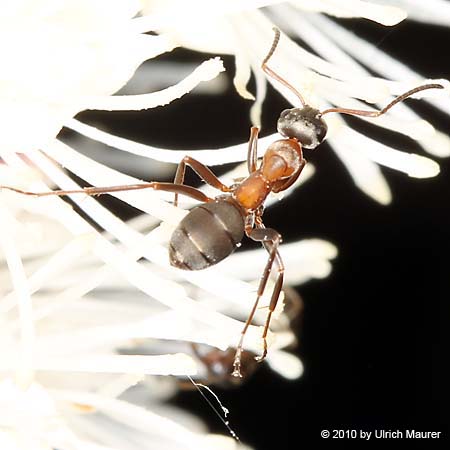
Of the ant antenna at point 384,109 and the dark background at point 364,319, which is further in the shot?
the dark background at point 364,319

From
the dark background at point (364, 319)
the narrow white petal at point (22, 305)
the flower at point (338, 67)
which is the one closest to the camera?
the narrow white petal at point (22, 305)

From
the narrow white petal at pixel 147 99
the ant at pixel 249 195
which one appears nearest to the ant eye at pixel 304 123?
the ant at pixel 249 195

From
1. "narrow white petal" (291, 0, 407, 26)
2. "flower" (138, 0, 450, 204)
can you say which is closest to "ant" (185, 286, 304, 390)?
"flower" (138, 0, 450, 204)

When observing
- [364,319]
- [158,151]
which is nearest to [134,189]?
[158,151]

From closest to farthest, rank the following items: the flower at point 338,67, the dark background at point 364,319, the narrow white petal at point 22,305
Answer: the narrow white petal at point 22,305 < the flower at point 338,67 < the dark background at point 364,319

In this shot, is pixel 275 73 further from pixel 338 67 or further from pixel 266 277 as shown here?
pixel 266 277

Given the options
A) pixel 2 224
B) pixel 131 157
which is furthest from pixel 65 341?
pixel 131 157

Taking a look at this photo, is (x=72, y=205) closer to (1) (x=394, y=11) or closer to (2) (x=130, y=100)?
(2) (x=130, y=100)

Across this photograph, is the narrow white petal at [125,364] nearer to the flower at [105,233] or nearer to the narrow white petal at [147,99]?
the flower at [105,233]
